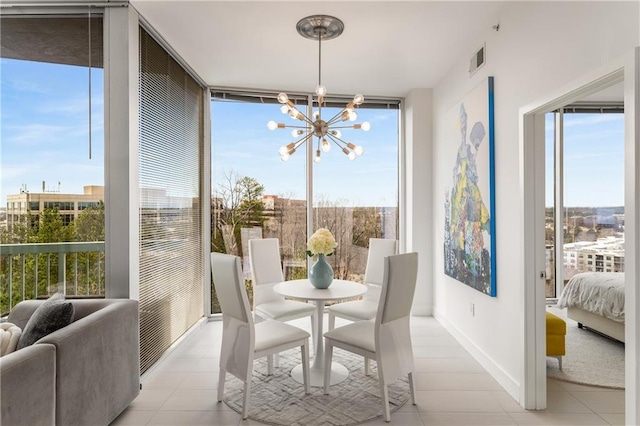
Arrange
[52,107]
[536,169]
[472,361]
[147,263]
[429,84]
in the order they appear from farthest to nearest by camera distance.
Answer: [429,84] < [472,361] < [147,263] < [52,107] < [536,169]

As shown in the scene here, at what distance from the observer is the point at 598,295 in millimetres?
3939

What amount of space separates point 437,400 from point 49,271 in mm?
2893

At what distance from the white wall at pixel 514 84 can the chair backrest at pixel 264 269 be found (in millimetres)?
1871

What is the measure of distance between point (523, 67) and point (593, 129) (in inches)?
130

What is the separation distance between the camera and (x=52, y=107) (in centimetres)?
276

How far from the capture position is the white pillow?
199 cm

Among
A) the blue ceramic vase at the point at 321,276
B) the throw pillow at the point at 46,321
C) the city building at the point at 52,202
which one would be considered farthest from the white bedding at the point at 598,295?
the city building at the point at 52,202

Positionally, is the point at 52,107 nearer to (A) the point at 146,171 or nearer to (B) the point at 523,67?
(A) the point at 146,171

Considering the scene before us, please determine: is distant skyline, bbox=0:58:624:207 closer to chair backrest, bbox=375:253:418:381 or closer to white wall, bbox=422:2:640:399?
white wall, bbox=422:2:640:399

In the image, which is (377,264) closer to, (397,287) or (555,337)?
(397,287)

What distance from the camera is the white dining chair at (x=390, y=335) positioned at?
2490 mm

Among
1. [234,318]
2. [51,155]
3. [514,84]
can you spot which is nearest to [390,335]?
[234,318]

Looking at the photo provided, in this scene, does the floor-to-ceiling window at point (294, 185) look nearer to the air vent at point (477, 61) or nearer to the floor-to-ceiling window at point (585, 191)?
the air vent at point (477, 61)

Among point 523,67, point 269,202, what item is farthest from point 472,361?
point 269,202
